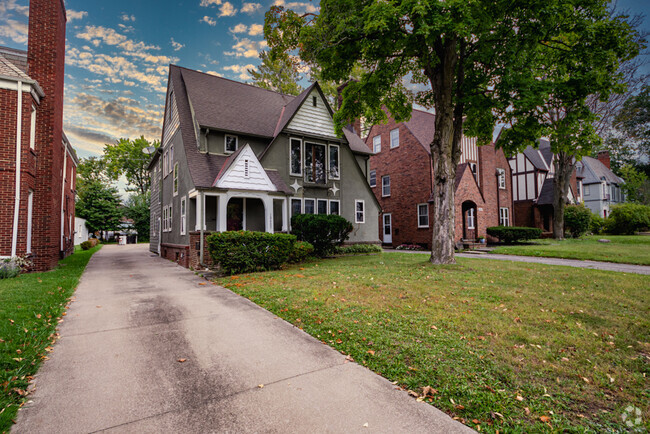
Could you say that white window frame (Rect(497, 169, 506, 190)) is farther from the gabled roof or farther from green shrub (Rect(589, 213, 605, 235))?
the gabled roof

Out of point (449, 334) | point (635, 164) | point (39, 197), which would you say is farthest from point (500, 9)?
point (635, 164)

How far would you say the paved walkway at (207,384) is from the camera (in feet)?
8.00

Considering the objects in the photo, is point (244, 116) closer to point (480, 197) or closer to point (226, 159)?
point (226, 159)

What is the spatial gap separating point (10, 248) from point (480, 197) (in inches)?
914

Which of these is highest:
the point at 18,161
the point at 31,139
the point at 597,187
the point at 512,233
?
the point at 597,187

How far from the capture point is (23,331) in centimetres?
430

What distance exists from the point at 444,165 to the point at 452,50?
164 inches

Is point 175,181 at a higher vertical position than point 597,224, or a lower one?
higher

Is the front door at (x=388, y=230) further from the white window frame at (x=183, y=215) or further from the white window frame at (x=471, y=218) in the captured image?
the white window frame at (x=183, y=215)

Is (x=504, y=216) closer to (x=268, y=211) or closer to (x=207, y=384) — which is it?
(x=268, y=211)

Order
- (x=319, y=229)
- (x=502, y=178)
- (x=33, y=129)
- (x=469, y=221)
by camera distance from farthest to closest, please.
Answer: (x=502, y=178) < (x=469, y=221) < (x=319, y=229) < (x=33, y=129)

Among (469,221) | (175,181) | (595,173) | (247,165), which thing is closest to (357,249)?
(247,165)

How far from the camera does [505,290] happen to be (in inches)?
275
